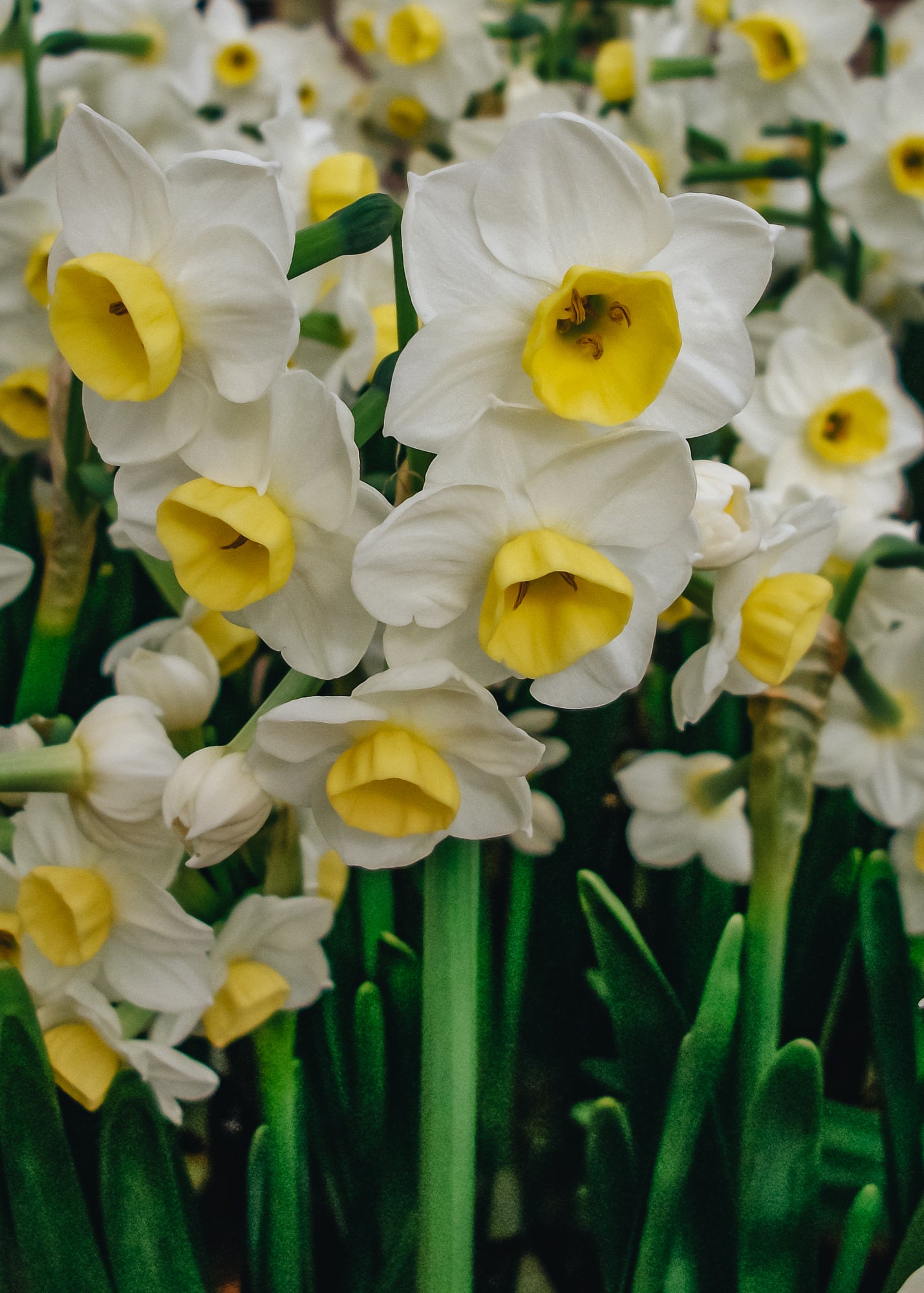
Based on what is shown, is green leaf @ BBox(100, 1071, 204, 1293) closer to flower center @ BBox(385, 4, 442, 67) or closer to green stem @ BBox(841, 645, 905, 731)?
green stem @ BBox(841, 645, 905, 731)

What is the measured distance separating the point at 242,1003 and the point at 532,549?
12.4 inches

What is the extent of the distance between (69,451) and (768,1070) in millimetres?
545

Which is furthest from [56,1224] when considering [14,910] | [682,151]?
[682,151]

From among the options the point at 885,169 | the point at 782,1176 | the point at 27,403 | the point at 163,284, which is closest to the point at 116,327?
the point at 163,284

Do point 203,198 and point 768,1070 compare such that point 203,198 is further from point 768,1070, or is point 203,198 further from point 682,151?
point 682,151

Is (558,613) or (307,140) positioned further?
(307,140)

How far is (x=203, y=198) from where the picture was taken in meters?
0.42

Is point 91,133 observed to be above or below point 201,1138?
above

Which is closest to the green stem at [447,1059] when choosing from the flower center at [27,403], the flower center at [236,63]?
the flower center at [27,403]

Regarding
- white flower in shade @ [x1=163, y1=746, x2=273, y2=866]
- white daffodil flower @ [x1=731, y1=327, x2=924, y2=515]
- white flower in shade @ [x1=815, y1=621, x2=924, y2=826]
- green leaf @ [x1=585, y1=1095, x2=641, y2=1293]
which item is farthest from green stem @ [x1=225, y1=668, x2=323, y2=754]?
white daffodil flower @ [x1=731, y1=327, x2=924, y2=515]

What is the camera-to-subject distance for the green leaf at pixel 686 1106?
0.53m

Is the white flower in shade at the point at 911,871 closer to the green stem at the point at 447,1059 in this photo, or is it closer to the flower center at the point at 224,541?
the green stem at the point at 447,1059

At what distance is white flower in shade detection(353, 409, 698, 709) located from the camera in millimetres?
404

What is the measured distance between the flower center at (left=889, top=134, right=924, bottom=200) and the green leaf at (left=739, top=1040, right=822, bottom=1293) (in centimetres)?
76
